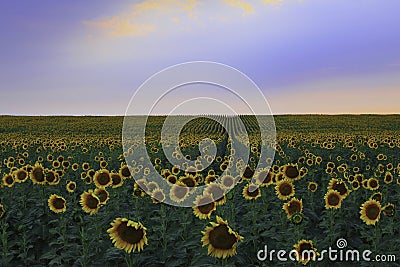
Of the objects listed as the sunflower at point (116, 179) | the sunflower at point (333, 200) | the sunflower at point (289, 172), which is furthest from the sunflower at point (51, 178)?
the sunflower at point (333, 200)

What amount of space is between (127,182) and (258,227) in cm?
463

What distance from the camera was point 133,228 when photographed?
14.9ft

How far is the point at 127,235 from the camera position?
455cm

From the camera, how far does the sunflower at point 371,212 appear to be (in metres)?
6.25

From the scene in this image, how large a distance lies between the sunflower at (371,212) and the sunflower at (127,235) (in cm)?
321

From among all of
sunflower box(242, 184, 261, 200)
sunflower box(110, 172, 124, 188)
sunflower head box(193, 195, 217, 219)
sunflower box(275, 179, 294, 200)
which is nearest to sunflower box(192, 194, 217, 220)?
sunflower head box(193, 195, 217, 219)

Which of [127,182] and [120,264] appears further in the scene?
[127,182]

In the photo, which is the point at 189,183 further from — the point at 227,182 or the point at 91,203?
the point at 91,203

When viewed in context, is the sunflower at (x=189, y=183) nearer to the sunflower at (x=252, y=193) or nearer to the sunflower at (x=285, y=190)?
the sunflower at (x=252, y=193)

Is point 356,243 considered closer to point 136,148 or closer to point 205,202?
point 205,202

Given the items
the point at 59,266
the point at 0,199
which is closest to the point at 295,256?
the point at 59,266

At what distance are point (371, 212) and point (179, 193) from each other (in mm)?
2718

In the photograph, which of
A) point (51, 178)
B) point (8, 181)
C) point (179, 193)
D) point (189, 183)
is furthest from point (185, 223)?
point (8, 181)

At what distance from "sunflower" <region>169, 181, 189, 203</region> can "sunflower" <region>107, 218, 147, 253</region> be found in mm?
2644
